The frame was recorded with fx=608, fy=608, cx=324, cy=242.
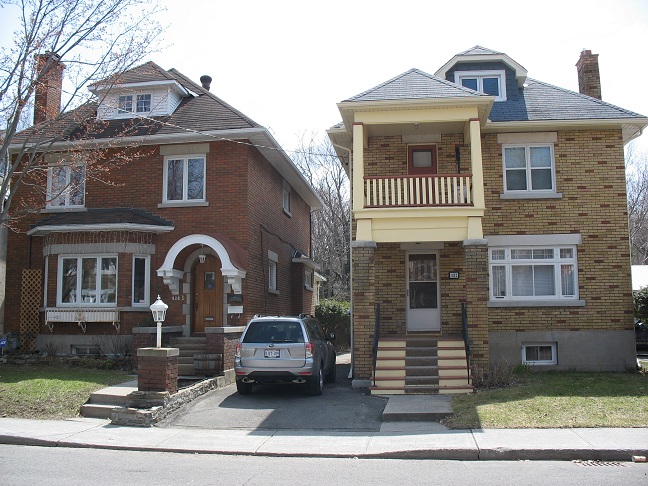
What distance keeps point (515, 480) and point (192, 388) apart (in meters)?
7.20

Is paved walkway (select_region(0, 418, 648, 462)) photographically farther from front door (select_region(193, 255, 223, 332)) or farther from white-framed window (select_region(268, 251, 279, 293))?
white-framed window (select_region(268, 251, 279, 293))

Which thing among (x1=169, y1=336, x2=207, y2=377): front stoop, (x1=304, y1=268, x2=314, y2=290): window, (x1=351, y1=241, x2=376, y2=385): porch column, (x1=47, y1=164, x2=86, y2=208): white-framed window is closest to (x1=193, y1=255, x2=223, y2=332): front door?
(x1=169, y1=336, x2=207, y2=377): front stoop

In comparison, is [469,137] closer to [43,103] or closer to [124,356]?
[124,356]

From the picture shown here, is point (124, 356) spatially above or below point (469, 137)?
below

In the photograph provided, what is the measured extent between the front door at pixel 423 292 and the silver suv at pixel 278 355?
3951 mm

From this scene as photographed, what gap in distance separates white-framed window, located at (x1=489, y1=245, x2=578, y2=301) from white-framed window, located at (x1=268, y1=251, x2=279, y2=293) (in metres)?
6.84

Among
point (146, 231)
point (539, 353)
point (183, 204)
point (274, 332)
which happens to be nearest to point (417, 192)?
point (274, 332)

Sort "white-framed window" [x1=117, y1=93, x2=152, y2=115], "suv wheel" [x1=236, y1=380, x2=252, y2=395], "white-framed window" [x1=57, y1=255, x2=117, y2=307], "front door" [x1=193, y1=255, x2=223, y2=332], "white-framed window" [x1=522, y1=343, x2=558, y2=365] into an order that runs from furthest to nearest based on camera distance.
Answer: "white-framed window" [x1=117, y1=93, x2=152, y2=115] → "front door" [x1=193, y1=255, x2=223, y2=332] → "white-framed window" [x1=57, y1=255, x2=117, y2=307] → "white-framed window" [x1=522, y1=343, x2=558, y2=365] → "suv wheel" [x1=236, y1=380, x2=252, y2=395]

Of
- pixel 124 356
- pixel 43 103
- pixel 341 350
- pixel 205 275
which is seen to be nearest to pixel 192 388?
pixel 124 356

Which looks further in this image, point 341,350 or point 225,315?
point 341,350

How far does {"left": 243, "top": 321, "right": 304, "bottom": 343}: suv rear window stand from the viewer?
12469 mm

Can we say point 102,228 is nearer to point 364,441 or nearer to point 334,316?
point 364,441

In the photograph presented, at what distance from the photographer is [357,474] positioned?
288 inches

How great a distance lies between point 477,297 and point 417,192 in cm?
272
